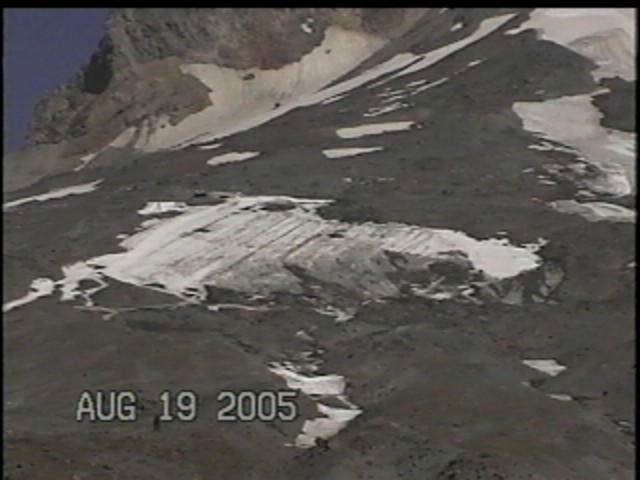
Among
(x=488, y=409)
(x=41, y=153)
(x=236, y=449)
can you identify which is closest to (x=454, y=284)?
(x=488, y=409)

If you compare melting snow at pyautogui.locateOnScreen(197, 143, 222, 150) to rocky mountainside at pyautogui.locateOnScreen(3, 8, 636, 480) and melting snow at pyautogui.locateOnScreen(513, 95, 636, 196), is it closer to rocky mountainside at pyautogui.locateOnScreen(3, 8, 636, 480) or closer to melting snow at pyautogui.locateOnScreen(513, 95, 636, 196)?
rocky mountainside at pyautogui.locateOnScreen(3, 8, 636, 480)

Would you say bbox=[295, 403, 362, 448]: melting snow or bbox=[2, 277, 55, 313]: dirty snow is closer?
bbox=[295, 403, 362, 448]: melting snow

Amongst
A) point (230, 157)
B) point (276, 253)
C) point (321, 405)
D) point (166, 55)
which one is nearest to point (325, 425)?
point (321, 405)

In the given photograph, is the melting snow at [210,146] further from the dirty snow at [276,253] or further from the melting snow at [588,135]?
the dirty snow at [276,253]

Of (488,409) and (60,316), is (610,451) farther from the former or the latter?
(60,316)

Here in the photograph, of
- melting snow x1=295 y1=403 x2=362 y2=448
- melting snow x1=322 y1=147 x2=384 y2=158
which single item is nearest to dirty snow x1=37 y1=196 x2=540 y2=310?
melting snow x1=322 y1=147 x2=384 y2=158

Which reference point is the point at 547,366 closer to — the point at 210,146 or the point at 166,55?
the point at 210,146

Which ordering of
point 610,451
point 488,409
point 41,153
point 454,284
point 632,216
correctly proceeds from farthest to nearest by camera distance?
point 41,153, point 632,216, point 454,284, point 488,409, point 610,451

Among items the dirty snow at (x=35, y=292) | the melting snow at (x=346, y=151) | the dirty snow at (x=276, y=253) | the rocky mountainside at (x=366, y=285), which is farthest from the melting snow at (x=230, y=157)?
the dirty snow at (x=35, y=292)
